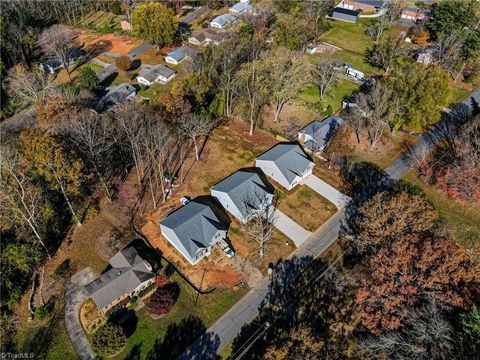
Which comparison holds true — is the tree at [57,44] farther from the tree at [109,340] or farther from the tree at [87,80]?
the tree at [109,340]

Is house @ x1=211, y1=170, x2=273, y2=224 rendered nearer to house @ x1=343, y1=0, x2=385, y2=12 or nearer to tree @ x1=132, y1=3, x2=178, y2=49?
tree @ x1=132, y1=3, x2=178, y2=49

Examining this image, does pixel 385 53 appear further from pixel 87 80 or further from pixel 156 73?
pixel 87 80

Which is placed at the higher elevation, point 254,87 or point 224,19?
point 254,87

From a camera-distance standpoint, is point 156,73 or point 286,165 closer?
point 286,165

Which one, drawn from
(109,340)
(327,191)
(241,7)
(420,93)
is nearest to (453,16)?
(420,93)

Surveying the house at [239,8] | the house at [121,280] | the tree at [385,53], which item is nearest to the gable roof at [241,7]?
the house at [239,8]

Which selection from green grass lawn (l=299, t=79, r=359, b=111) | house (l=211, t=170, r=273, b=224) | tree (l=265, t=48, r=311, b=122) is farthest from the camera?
green grass lawn (l=299, t=79, r=359, b=111)

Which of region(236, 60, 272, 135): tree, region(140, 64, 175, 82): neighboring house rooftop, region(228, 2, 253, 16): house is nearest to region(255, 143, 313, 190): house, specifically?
region(236, 60, 272, 135): tree
